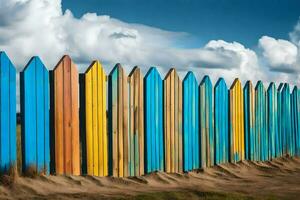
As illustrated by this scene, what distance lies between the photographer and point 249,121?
1109cm

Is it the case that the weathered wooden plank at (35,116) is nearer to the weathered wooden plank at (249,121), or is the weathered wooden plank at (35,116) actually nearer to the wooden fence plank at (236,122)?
the wooden fence plank at (236,122)

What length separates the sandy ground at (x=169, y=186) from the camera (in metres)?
5.93

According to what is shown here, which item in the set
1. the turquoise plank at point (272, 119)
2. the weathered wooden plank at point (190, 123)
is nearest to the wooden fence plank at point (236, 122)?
the weathered wooden plank at point (190, 123)

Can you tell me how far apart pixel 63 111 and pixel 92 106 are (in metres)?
0.52

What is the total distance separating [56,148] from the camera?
6508 mm

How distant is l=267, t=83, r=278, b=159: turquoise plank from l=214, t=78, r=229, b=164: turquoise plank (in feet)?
7.43

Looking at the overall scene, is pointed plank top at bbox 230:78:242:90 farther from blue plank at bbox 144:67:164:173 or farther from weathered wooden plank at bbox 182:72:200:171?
blue plank at bbox 144:67:164:173

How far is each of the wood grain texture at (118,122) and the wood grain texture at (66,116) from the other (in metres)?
0.64

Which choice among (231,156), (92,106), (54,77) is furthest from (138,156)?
(231,156)

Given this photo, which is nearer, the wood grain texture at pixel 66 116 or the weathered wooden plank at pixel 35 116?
the weathered wooden plank at pixel 35 116

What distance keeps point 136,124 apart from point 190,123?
1574 millimetres

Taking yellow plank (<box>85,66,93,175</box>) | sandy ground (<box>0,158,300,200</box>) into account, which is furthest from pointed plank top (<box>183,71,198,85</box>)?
yellow plank (<box>85,66,93,175</box>)

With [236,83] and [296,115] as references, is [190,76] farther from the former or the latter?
[296,115]

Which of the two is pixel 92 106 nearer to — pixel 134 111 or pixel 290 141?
pixel 134 111
